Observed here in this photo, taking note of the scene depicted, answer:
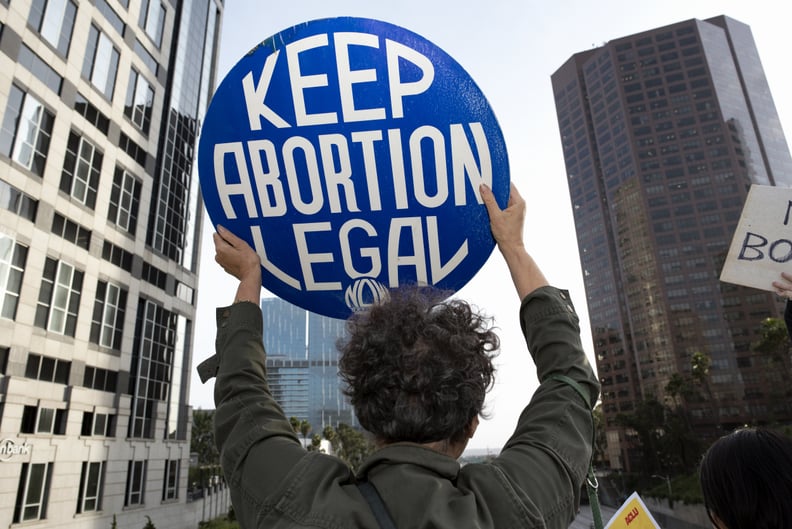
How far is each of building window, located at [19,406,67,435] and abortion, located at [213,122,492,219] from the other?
24.4 meters

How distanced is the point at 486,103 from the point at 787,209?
141cm

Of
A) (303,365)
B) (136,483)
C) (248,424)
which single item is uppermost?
(303,365)

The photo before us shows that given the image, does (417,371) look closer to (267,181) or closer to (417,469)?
(417,469)

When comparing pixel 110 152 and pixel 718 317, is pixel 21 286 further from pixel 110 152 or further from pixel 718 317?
pixel 718 317

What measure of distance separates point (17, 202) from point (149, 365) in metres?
12.1

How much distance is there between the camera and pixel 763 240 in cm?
231

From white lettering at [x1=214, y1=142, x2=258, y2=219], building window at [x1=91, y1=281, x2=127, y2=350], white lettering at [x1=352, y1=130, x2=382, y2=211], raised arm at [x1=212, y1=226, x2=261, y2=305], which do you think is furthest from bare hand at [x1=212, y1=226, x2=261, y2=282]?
building window at [x1=91, y1=281, x2=127, y2=350]

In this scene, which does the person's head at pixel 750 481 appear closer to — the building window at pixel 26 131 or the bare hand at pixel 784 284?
the bare hand at pixel 784 284

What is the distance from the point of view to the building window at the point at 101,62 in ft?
87.9

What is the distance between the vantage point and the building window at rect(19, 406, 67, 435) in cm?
2102

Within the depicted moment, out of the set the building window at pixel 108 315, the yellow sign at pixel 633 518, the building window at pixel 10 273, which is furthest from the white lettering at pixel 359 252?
the building window at pixel 108 315

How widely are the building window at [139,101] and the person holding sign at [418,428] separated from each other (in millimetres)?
33611

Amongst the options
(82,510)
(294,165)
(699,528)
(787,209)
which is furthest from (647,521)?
(699,528)

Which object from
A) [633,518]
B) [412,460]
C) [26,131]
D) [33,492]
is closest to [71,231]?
[26,131]
